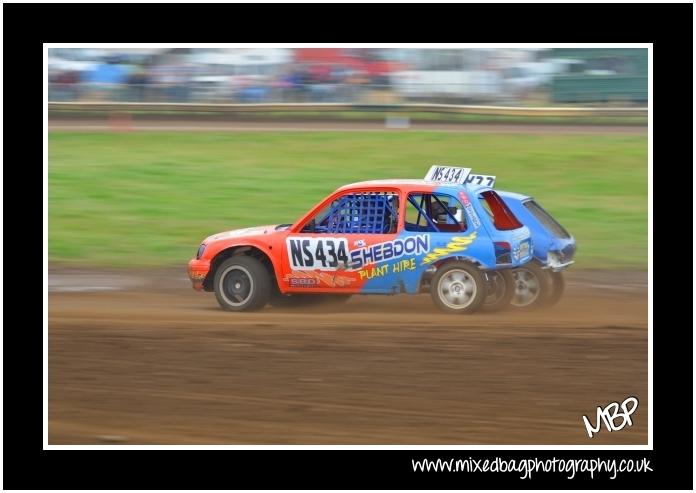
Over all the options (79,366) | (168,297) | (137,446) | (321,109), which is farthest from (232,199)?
(137,446)

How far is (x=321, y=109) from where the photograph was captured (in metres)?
22.5

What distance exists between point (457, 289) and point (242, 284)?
2.45 metres

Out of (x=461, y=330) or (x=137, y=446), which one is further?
(x=461, y=330)

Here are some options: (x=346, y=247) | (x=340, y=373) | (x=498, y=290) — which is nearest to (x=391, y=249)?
(x=346, y=247)

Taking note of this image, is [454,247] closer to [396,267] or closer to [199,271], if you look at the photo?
[396,267]

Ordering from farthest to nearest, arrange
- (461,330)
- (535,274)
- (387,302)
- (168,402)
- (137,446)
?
1. (387,302)
2. (535,274)
3. (461,330)
4. (168,402)
5. (137,446)

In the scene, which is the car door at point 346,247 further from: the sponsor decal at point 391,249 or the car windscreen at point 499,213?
the car windscreen at point 499,213

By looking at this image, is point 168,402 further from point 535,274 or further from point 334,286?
point 535,274

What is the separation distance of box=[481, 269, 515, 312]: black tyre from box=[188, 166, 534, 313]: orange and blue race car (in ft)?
0.05

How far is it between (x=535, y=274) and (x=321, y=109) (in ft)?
35.4

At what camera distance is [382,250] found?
38.9 feet

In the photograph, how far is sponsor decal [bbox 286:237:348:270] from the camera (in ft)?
39.1

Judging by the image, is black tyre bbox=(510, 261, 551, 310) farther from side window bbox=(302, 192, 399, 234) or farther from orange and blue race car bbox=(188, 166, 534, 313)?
side window bbox=(302, 192, 399, 234)

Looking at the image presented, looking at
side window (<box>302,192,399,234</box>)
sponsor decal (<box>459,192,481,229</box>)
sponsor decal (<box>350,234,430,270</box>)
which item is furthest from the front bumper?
sponsor decal (<box>459,192,481,229</box>)
